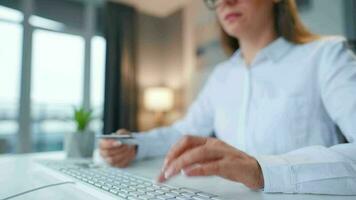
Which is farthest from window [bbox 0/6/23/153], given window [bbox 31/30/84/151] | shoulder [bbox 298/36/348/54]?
shoulder [bbox 298/36/348/54]

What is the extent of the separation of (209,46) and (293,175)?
2516mm

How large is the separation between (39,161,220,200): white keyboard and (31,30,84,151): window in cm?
292

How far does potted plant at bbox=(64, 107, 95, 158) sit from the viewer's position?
0.97 metres

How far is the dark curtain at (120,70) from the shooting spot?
12.2 ft

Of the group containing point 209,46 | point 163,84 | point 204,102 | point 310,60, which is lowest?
point 204,102

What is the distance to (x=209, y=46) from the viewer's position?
2914 millimetres

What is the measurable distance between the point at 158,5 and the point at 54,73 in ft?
5.65

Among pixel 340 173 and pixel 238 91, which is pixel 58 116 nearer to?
pixel 238 91

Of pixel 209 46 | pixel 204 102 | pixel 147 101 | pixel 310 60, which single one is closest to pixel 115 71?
pixel 147 101

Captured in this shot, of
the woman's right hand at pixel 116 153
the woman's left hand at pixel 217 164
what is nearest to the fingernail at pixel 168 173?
the woman's left hand at pixel 217 164

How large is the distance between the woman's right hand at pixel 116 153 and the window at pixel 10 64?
285 cm

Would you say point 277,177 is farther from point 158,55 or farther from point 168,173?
point 158,55

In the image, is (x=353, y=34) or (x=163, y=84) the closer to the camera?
(x=353, y=34)

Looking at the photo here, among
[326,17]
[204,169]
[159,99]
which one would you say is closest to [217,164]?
[204,169]
